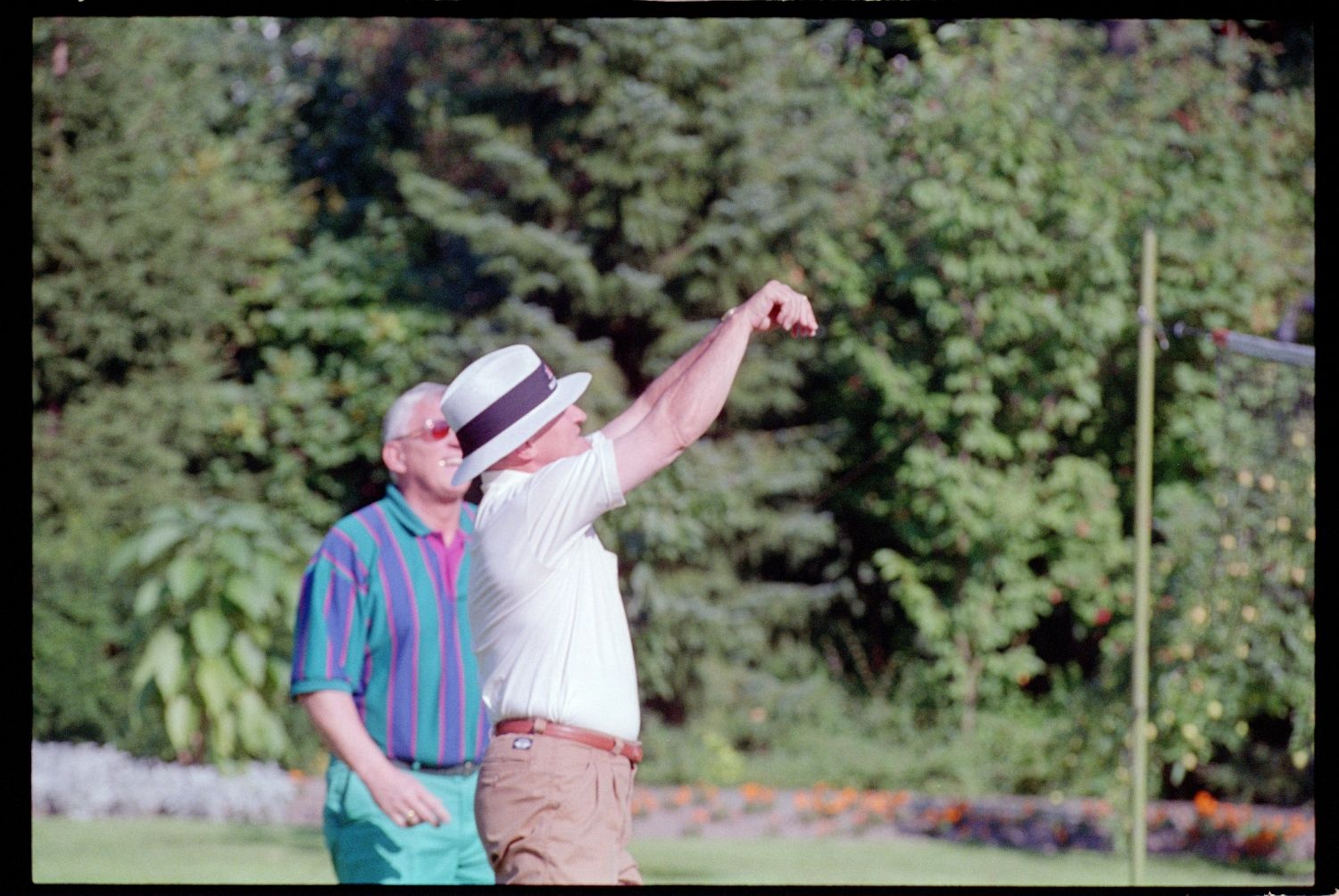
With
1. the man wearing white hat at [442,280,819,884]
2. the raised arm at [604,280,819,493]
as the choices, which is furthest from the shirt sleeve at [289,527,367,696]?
the raised arm at [604,280,819,493]

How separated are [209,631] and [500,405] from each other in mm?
3795

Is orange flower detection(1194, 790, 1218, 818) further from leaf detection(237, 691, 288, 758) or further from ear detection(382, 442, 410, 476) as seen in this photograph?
ear detection(382, 442, 410, 476)

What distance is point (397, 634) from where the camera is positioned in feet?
11.0

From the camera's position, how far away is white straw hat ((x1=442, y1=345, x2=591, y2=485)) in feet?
8.91

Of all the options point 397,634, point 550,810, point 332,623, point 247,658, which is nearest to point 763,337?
point 247,658

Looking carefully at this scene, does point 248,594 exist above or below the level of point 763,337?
below

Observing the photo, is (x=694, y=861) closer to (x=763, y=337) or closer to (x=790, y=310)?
(x=763, y=337)

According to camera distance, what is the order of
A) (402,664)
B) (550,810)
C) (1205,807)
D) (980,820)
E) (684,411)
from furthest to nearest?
(980,820) → (1205,807) → (402,664) → (550,810) → (684,411)

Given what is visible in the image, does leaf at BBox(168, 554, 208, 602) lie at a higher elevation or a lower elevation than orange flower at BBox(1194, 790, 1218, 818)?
higher

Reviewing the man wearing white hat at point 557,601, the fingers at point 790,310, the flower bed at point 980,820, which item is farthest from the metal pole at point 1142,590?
the man wearing white hat at point 557,601

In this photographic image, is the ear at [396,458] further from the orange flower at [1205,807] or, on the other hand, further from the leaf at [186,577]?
the orange flower at [1205,807]

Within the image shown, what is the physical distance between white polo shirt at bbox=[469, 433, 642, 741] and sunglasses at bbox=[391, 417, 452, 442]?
2.47ft
